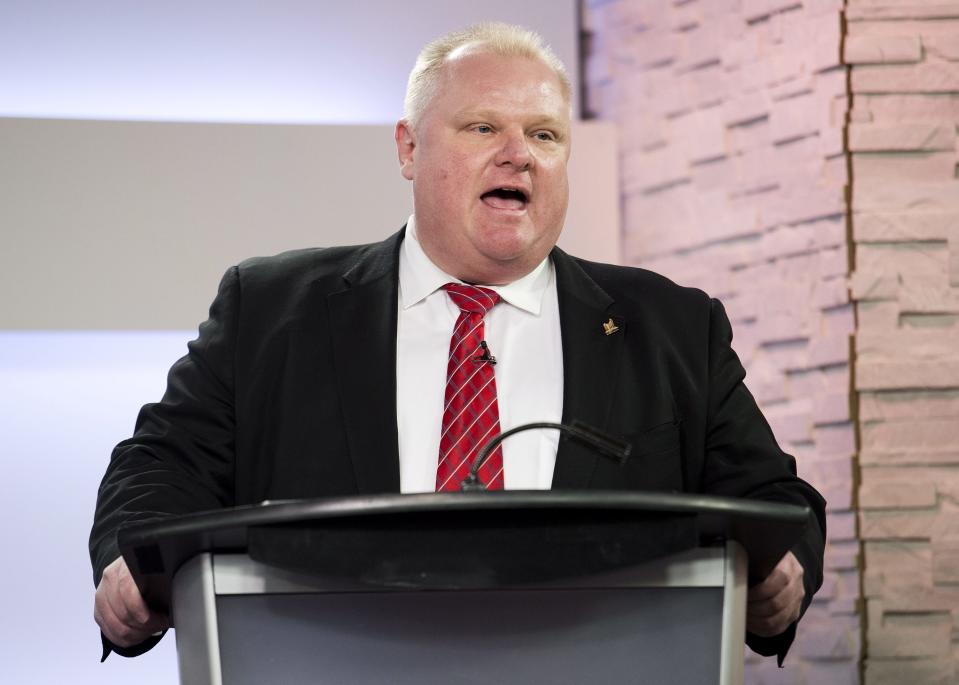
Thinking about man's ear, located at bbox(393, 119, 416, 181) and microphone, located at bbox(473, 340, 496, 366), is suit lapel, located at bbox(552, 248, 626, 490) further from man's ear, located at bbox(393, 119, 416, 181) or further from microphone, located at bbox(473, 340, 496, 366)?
man's ear, located at bbox(393, 119, 416, 181)

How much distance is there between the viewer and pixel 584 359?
2.01 meters

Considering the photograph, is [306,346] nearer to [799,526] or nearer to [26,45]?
[799,526]

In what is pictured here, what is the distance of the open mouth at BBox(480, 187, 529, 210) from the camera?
84.1 inches

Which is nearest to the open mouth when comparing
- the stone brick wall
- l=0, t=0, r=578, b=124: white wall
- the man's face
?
the man's face

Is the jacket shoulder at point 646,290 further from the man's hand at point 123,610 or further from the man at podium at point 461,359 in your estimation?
the man's hand at point 123,610

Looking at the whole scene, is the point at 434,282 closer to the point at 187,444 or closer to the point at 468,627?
the point at 187,444

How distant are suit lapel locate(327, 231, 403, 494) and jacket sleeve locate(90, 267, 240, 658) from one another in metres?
0.18

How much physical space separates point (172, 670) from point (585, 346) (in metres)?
1.81

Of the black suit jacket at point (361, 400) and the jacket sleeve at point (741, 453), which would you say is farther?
the black suit jacket at point (361, 400)

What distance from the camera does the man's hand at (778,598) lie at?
1.36 metres

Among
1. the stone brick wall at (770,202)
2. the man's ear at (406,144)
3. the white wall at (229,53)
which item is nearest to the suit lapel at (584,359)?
the man's ear at (406,144)

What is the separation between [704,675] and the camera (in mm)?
1117

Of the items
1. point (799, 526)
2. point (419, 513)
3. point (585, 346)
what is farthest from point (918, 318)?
point (419, 513)

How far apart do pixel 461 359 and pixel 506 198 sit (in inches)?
13.5
